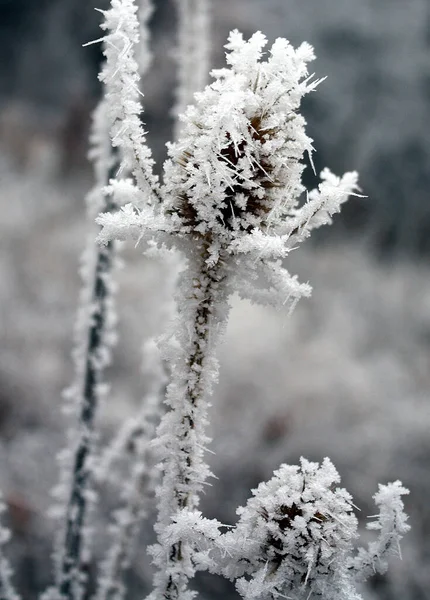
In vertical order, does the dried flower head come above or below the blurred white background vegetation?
below

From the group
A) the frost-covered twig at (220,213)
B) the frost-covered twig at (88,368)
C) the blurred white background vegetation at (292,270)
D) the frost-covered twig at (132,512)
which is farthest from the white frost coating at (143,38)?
the blurred white background vegetation at (292,270)

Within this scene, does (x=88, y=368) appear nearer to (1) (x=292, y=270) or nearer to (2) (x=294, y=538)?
(2) (x=294, y=538)

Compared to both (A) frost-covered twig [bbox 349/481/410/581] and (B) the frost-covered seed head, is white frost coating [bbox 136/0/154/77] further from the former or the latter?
(A) frost-covered twig [bbox 349/481/410/581]

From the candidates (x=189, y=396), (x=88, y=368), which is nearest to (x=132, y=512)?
(x=88, y=368)

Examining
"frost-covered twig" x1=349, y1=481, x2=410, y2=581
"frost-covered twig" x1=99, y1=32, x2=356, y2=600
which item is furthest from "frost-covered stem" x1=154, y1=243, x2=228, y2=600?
"frost-covered twig" x1=349, y1=481, x2=410, y2=581

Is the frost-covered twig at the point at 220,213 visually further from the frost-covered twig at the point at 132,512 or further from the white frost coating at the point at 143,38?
the frost-covered twig at the point at 132,512

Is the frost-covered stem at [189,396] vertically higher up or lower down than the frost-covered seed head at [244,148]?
lower down
